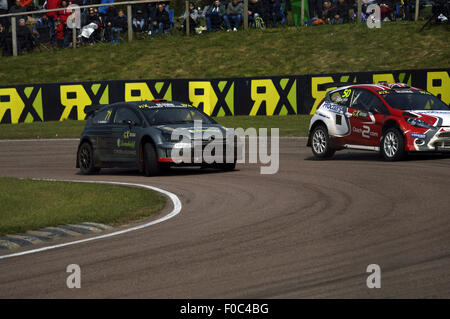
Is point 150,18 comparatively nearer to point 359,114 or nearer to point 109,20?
point 109,20

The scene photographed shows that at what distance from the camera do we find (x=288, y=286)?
6.10m

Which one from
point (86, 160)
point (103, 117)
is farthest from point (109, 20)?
point (86, 160)

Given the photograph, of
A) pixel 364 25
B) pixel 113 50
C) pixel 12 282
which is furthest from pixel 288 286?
pixel 113 50

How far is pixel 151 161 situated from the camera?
14609 mm

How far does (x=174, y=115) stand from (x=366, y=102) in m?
3.86

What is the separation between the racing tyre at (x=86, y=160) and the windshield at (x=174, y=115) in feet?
5.24

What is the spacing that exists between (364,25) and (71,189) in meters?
22.7

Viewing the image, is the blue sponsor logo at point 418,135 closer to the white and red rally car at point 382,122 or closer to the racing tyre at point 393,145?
the white and red rally car at point 382,122

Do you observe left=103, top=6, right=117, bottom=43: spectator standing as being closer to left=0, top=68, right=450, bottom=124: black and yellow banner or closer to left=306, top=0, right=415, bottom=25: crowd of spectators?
left=0, top=68, right=450, bottom=124: black and yellow banner

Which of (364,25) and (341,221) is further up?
(364,25)

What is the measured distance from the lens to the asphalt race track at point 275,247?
6.13m

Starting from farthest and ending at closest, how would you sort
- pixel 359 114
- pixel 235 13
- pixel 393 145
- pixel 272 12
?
pixel 235 13 → pixel 272 12 → pixel 359 114 → pixel 393 145

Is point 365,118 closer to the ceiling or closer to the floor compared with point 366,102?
closer to the floor

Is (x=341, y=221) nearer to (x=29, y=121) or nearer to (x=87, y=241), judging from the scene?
(x=87, y=241)
